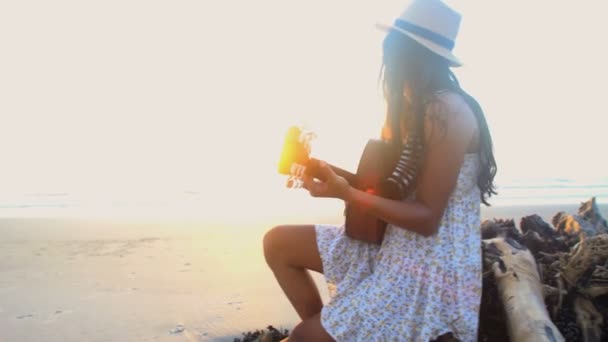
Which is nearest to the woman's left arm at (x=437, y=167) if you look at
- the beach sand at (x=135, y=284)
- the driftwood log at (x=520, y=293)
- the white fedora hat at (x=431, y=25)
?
the white fedora hat at (x=431, y=25)

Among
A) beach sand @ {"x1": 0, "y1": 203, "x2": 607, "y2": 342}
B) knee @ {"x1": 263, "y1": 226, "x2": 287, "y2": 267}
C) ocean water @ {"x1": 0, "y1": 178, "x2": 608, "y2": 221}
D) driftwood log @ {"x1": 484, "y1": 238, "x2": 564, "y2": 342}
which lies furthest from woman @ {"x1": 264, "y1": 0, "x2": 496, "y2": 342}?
ocean water @ {"x1": 0, "y1": 178, "x2": 608, "y2": 221}

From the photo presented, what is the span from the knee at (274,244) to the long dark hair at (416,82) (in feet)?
3.06

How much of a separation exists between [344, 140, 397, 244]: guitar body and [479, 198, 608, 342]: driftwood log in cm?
81

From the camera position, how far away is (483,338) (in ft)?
11.6

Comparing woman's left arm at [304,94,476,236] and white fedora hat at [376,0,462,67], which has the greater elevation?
white fedora hat at [376,0,462,67]

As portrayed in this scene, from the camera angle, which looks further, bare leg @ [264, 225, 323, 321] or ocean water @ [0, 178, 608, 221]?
ocean water @ [0, 178, 608, 221]

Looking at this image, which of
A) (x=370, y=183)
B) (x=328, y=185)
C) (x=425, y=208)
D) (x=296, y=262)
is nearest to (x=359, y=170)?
(x=370, y=183)

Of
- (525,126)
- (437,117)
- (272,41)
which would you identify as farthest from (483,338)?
(525,126)

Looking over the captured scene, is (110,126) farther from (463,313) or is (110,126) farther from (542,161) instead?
(463,313)

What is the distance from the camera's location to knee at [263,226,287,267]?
3551mm

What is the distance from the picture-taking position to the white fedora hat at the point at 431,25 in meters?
2.99

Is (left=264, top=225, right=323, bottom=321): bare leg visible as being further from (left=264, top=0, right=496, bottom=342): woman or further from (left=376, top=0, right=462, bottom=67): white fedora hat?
(left=376, top=0, right=462, bottom=67): white fedora hat

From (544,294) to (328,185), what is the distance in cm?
148

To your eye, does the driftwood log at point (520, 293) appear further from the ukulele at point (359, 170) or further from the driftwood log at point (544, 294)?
the ukulele at point (359, 170)
